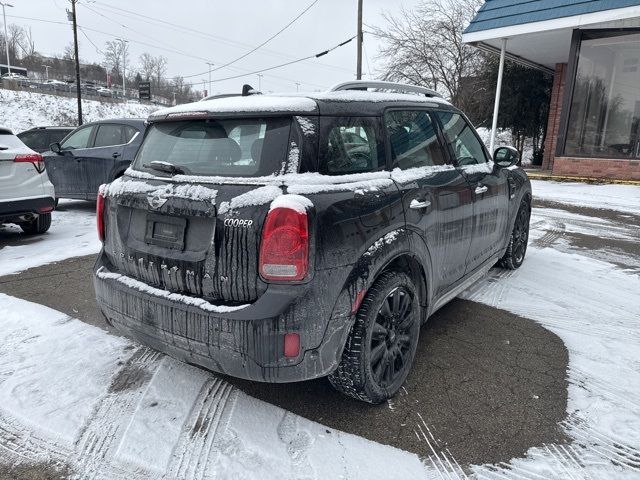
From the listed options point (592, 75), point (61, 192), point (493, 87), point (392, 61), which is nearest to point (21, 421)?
point (61, 192)

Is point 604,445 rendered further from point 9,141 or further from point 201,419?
point 9,141

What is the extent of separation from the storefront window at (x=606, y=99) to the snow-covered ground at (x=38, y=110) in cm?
3340

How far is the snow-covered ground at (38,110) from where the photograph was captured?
118 ft

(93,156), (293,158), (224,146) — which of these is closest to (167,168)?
(224,146)

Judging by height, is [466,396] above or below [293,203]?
below

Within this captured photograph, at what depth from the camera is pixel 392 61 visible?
27.1 m

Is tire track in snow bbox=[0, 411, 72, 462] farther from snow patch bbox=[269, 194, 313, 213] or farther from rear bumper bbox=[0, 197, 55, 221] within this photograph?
rear bumper bbox=[0, 197, 55, 221]

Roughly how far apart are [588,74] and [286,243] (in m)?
14.1

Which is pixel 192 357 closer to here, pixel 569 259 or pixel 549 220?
pixel 569 259

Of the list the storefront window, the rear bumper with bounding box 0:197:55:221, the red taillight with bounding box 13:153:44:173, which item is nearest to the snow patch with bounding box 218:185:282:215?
the rear bumper with bounding box 0:197:55:221

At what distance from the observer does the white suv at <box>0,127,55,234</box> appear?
18.6ft

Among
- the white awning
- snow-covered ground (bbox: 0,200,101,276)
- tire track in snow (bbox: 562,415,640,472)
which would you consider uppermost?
the white awning

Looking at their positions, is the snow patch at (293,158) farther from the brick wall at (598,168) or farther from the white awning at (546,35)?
the brick wall at (598,168)

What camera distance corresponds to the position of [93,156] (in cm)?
779
